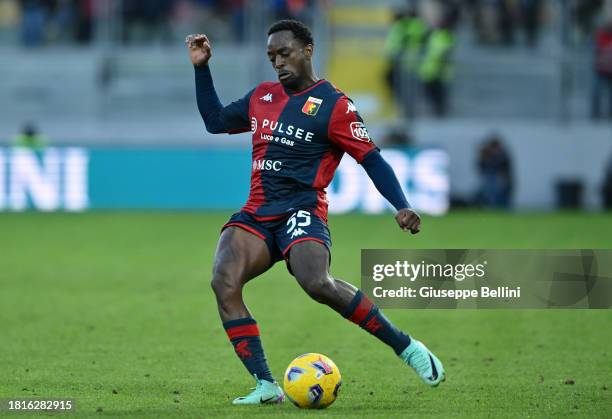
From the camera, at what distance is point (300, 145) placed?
8.07 meters

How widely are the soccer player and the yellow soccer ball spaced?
0.18 meters

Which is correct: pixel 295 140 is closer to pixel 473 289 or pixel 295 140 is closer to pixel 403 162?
pixel 473 289

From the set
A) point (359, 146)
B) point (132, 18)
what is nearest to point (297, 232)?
point (359, 146)

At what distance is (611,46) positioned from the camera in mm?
27016

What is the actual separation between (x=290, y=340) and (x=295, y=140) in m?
3.13

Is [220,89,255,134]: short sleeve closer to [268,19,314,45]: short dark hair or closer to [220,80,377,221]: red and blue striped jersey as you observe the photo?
[220,80,377,221]: red and blue striped jersey

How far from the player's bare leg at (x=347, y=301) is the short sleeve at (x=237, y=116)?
40.0 inches

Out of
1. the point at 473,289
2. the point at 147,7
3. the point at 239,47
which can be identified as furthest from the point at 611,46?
the point at 473,289

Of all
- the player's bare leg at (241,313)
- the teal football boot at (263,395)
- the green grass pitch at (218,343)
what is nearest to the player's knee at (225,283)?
the player's bare leg at (241,313)

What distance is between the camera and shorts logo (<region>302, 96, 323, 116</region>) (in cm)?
805

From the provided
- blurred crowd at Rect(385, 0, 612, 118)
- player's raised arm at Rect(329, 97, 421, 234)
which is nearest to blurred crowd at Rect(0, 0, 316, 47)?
blurred crowd at Rect(385, 0, 612, 118)

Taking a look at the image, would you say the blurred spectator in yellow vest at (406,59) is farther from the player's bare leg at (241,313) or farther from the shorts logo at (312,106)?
the player's bare leg at (241,313)

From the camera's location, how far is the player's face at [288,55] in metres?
7.95

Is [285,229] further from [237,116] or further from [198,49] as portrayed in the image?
[198,49]
